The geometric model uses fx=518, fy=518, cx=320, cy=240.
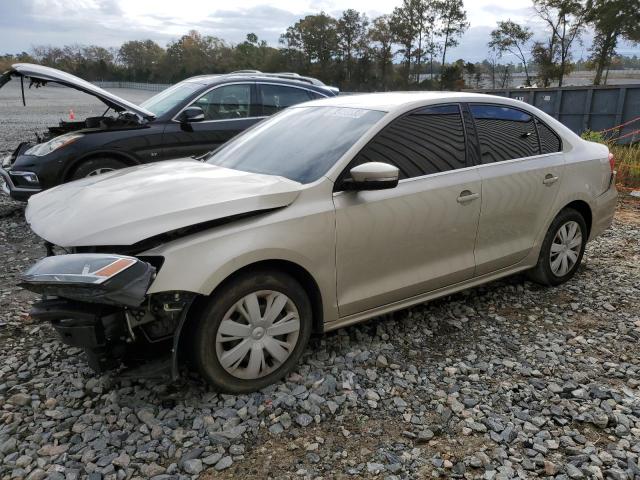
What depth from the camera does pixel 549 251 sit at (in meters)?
4.43

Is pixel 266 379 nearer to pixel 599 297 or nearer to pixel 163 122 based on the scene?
pixel 599 297

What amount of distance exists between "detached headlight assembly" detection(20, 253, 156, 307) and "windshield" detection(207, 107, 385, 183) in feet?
3.81

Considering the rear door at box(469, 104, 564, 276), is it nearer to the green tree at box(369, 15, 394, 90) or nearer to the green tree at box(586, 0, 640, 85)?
the green tree at box(586, 0, 640, 85)

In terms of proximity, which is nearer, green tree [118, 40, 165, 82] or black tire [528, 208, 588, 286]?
black tire [528, 208, 588, 286]

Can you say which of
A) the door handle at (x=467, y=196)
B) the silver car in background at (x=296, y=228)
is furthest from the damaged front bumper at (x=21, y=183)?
the door handle at (x=467, y=196)

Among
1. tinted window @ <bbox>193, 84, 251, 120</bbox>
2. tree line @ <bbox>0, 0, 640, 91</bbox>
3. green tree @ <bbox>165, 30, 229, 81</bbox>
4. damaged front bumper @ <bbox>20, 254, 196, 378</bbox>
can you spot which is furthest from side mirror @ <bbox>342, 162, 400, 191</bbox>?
green tree @ <bbox>165, 30, 229, 81</bbox>

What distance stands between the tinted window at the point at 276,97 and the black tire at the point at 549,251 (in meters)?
4.16

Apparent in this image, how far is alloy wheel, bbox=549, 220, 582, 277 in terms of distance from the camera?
4480mm

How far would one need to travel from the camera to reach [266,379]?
2.99 meters

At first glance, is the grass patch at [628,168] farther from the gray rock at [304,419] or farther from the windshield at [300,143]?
the gray rock at [304,419]

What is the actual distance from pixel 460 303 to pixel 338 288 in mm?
1573

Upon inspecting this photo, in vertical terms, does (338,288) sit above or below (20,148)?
below

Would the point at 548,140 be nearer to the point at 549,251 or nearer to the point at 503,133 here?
the point at 503,133

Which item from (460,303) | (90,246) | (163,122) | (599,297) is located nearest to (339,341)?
(460,303)
